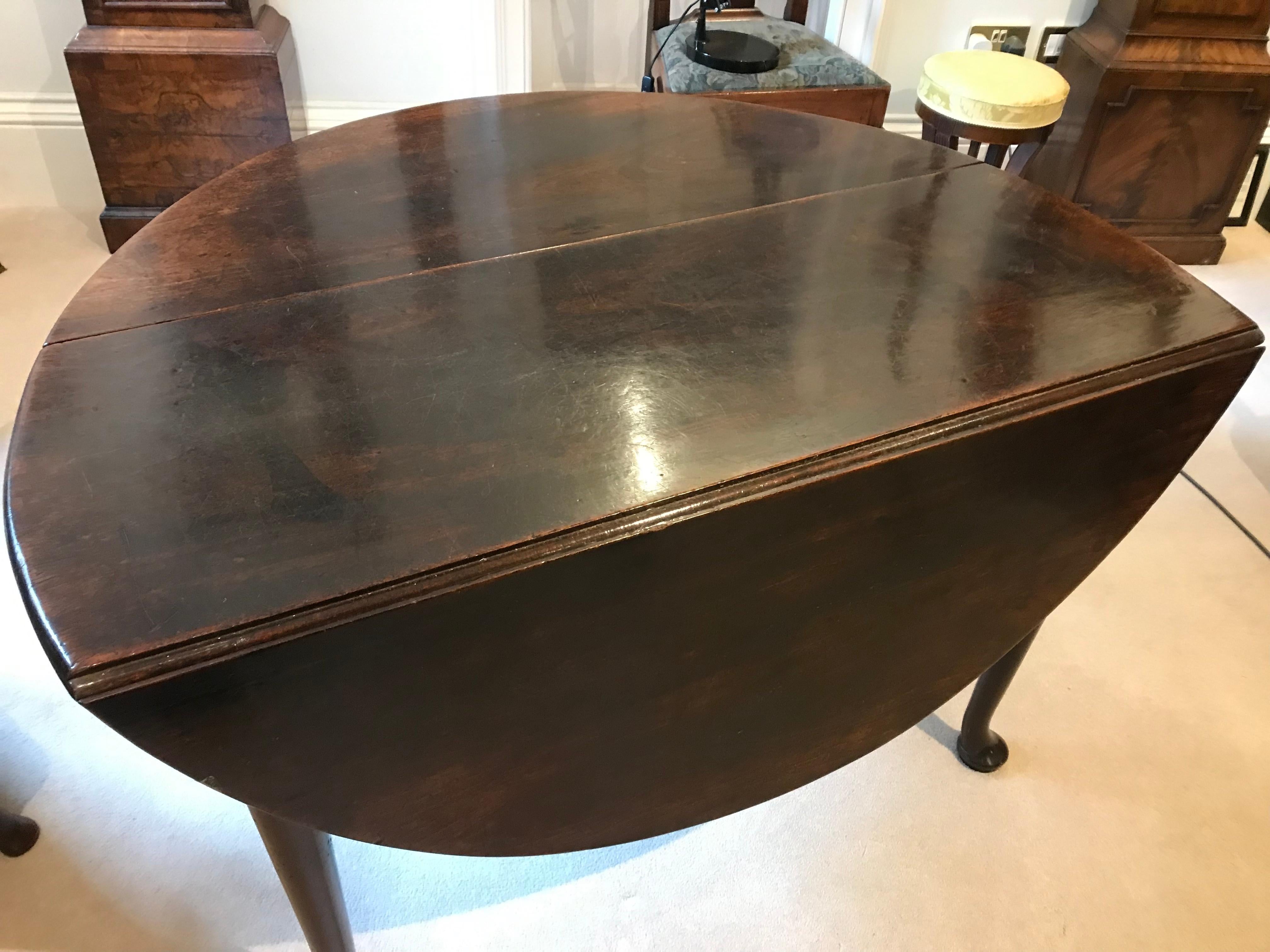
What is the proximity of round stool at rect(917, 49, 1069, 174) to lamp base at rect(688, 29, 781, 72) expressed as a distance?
34cm

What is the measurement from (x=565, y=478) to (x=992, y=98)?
62.2 inches

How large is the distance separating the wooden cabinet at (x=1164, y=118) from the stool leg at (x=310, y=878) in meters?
2.22

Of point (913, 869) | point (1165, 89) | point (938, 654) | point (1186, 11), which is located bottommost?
point (913, 869)

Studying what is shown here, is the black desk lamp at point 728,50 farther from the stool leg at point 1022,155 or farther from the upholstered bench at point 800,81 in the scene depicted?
the stool leg at point 1022,155

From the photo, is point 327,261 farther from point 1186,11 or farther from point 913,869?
point 1186,11

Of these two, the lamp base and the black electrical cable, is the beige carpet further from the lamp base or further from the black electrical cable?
the black electrical cable

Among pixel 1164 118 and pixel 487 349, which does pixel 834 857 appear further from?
pixel 1164 118

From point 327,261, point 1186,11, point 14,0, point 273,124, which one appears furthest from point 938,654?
point 14,0

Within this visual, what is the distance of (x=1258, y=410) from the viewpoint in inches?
79.2

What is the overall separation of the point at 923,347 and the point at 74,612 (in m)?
0.75

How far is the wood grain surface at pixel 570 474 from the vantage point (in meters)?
0.64

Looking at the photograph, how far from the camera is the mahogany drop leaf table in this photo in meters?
0.64

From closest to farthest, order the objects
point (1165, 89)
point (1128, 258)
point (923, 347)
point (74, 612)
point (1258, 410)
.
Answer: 1. point (74, 612)
2. point (923, 347)
3. point (1128, 258)
4. point (1258, 410)
5. point (1165, 89)

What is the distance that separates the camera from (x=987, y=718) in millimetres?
1257
